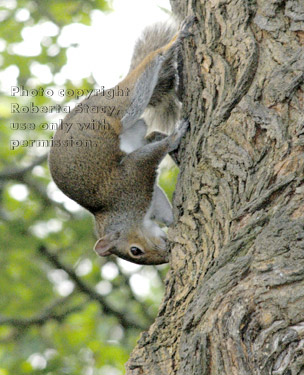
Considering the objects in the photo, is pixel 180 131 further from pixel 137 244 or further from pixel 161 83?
pixel 137 244

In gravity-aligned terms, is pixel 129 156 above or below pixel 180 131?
below

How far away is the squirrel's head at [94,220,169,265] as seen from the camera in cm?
327

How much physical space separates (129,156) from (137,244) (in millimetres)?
511

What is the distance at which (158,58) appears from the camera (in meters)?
3.22

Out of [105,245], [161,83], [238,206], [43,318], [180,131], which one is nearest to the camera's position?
[238,206]

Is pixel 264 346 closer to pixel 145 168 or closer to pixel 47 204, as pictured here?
pixel 145 168

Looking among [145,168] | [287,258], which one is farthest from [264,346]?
[145,168]

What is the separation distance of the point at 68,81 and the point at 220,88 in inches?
167

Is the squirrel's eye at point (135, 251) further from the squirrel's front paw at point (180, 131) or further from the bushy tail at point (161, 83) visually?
the squirrel's front paw at point (180, 131)

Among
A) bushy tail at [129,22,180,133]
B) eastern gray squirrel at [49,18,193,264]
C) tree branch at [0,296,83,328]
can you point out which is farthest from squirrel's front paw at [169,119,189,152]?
tree branch at [0,296,83,328]

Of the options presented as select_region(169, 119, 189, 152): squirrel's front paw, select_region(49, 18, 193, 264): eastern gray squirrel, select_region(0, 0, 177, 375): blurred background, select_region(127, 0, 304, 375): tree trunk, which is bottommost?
select_region(0, 0, 177, 375): blurred background

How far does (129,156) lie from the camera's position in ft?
11.2

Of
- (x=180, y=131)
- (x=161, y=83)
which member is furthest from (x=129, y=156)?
(x=180, y=131)

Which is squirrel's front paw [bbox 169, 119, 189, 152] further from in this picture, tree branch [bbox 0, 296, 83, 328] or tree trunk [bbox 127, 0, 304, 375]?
tree branch [bbox 0, 296, 83, 328]
